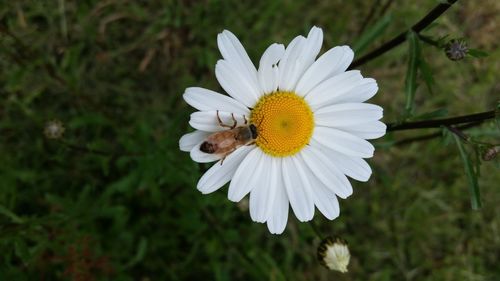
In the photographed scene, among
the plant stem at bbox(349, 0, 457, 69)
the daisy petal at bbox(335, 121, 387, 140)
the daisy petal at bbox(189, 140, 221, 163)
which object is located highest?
the plant stem at bbox(349, 0, 457, 69)

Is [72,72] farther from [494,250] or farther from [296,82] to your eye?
[494,250]

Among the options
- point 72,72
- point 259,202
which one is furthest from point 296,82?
point 72,72

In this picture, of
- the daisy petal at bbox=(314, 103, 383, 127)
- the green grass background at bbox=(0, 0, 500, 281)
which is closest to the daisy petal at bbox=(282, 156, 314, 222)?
the daisy petal at bbox=(314, 103, 383, 127)

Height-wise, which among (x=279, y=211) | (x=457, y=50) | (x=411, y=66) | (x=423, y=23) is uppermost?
(x=423, y=23)

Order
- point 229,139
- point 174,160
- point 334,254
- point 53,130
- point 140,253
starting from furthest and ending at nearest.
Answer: point 140,253 → point 174,160 → point 53,130 → point 334,254 → point 229,139

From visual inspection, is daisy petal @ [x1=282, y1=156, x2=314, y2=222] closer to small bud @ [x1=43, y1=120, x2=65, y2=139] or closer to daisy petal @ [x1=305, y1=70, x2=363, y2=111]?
daisy petal @ [x1=305, y1=70, x2=363, y2=111]

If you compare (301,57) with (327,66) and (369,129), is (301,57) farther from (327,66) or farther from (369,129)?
(369,129)

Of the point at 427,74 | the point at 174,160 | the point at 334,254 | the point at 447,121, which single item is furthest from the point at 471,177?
the point at 174,160
